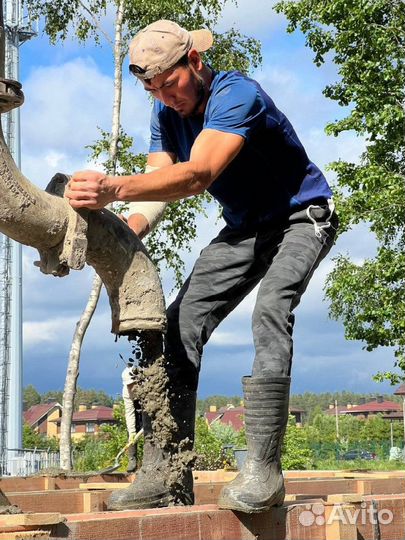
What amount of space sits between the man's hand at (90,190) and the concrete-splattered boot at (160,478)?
37.2 inches

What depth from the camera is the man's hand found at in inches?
118

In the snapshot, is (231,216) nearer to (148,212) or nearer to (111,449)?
(148,212)

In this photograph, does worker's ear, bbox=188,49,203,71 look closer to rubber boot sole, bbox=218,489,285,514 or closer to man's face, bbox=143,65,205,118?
man's face, bbox=143,65,205,118

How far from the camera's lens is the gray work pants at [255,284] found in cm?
341

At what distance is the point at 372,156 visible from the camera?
19703 millimetres

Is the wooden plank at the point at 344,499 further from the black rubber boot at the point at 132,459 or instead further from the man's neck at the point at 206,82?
the black rubber boot at the point at 132,459

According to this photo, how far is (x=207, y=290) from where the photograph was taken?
152 inches

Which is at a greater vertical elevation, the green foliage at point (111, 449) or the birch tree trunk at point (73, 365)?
the birch tree trunk at point (73, 365)

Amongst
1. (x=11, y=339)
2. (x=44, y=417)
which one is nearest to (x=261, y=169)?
(x=11, y=339)

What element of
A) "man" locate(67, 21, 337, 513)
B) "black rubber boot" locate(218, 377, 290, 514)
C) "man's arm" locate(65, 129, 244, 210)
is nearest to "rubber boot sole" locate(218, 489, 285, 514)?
"man" locate(67, 21, 337, 513)

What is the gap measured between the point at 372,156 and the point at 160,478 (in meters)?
17.0

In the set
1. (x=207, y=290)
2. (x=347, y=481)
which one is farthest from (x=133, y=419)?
(x=207, y=290)

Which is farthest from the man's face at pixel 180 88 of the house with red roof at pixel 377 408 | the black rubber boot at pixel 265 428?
the house with red roof at pixel 377 408

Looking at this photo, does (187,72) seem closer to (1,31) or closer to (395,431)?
(1,31)
